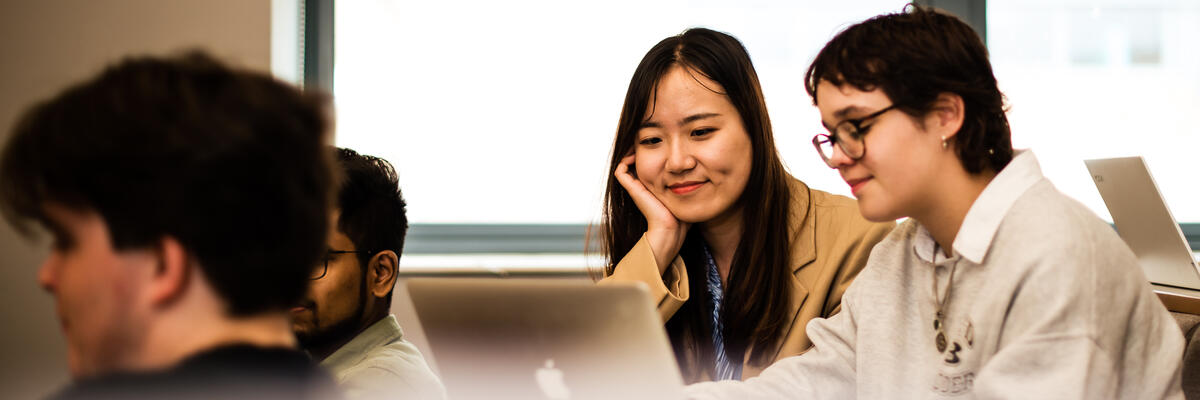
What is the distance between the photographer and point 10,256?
98.0 inches

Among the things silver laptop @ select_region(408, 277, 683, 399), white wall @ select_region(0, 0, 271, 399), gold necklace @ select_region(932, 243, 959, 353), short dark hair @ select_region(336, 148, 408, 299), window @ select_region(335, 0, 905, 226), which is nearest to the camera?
silver laptop @ select_region(408, 277, 683, 399)

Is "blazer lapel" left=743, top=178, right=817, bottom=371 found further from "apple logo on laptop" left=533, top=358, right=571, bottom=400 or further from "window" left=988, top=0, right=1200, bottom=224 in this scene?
"window" left=988, top=0, right=1200, bottom=224

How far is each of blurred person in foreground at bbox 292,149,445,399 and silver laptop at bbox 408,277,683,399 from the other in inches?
15.9

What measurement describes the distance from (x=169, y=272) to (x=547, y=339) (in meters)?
0.36

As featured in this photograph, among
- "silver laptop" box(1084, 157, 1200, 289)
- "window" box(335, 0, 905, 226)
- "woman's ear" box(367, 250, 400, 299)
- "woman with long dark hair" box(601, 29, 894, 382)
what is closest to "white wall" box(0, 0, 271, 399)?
"window" box(335, 0, 905, 226)

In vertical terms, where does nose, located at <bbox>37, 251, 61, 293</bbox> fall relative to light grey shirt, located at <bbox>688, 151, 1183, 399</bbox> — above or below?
above

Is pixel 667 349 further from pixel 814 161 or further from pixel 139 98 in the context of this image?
pixel 814 161

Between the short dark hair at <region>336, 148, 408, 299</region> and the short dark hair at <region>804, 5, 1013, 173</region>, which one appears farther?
Result: the short dark hair at <region>336, 148, 408, 299</region>

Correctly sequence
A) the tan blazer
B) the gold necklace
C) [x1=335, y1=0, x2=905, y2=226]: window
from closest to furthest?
1. the gold necklace
2. the tan blazer
3. [x1=335, y1=0, x2=905, y2=226]: window

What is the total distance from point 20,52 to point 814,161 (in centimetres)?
244

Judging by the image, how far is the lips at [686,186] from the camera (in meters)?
1.66

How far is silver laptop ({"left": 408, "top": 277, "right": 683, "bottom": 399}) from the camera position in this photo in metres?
0.78

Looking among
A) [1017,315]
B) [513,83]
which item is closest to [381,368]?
[1017,315]

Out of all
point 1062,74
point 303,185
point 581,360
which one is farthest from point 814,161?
point 303,185
